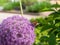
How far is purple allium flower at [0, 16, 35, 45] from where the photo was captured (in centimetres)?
157

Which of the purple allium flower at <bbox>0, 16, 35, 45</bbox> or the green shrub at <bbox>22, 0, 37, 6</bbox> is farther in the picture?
the green shrub at <bbox>22, 0, 37, 6</bbox>

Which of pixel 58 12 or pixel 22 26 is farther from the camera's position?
pixel 22 26

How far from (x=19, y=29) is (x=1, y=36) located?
0.13 meters

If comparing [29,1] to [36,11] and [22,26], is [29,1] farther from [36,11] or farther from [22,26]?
[22,26]

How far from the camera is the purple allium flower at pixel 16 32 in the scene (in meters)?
1.57

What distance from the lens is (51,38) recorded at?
98 centimetres

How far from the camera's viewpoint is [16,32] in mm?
1568

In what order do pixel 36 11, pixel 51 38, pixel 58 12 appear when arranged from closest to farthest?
1. pixel 51 38
2. pixel 58 12
3. pixel 36 11

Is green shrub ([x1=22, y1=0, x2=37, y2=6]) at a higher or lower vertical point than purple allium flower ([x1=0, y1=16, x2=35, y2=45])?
lower

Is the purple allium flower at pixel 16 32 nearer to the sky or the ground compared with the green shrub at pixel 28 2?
nearer to the sky

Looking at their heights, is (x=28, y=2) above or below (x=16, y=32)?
below

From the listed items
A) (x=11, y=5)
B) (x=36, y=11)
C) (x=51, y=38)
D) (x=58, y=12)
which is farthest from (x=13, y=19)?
(x=11, y=5)

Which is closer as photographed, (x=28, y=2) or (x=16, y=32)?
(x=16, y=32)

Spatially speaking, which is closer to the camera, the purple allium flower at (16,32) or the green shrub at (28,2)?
the purple allium flower at (16,32)
